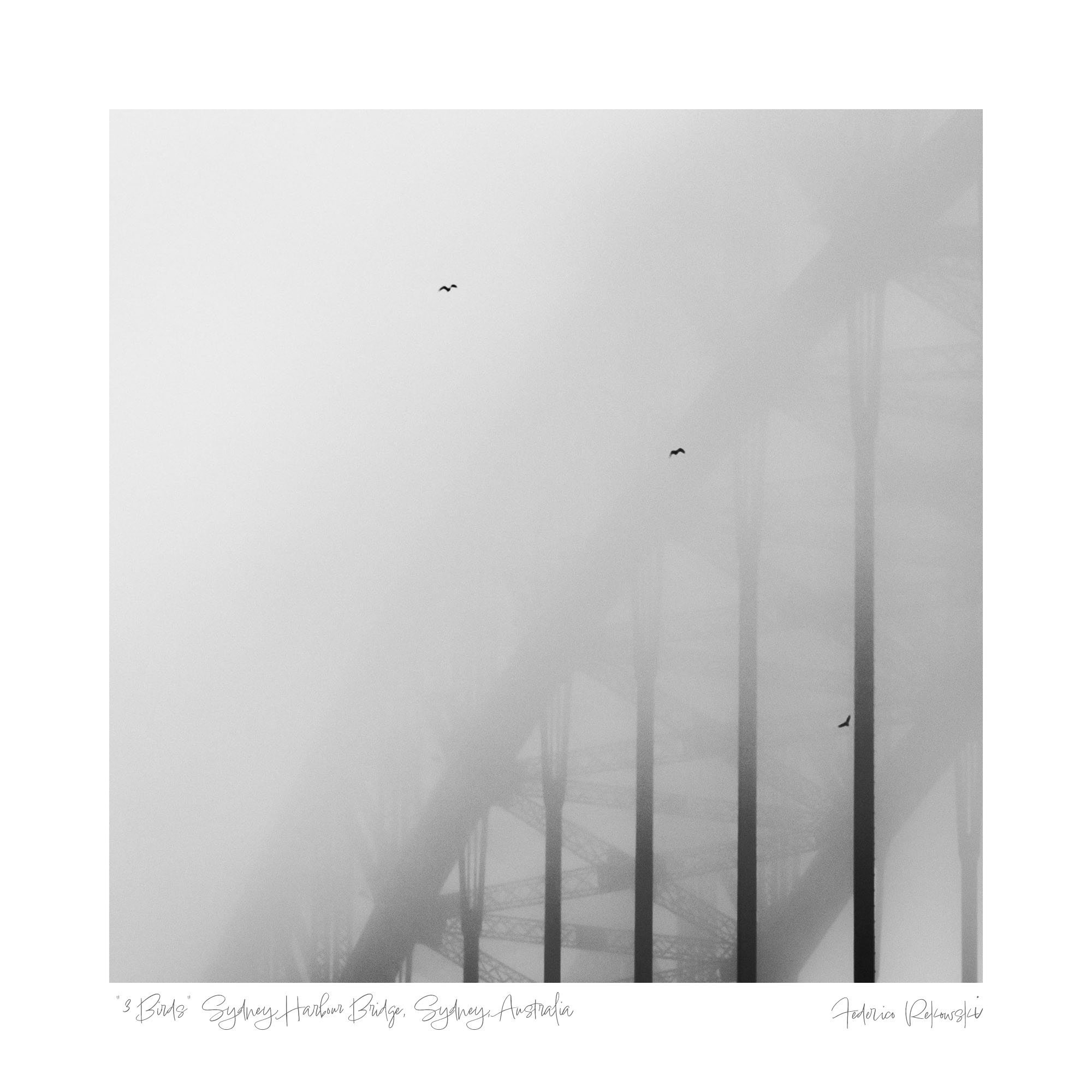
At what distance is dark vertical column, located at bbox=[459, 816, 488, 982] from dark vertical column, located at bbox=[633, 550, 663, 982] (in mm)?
519

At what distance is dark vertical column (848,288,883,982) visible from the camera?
11.5 feet

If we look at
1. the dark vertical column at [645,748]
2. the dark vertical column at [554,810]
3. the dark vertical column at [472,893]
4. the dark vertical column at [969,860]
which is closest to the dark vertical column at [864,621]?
the dark vertical column at [969,860]

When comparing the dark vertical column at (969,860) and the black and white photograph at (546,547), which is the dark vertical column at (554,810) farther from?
the dark vertical column at (969,860)

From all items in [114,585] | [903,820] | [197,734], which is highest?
[114,585]

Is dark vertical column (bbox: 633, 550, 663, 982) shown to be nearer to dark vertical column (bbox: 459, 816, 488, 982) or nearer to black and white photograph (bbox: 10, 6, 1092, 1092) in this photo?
A: black and white photograph (bbox: 10, 6, 1092, 1092)

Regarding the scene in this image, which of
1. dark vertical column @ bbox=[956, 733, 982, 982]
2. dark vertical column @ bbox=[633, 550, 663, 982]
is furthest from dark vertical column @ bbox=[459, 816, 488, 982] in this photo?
dark vertical column @ bbox=[956, 733, 982, 982]

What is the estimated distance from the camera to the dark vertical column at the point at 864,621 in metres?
3.50

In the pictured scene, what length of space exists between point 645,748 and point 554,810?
0.37 metres

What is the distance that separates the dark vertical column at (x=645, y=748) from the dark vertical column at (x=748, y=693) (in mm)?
293

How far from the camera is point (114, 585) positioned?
3.54 meters
